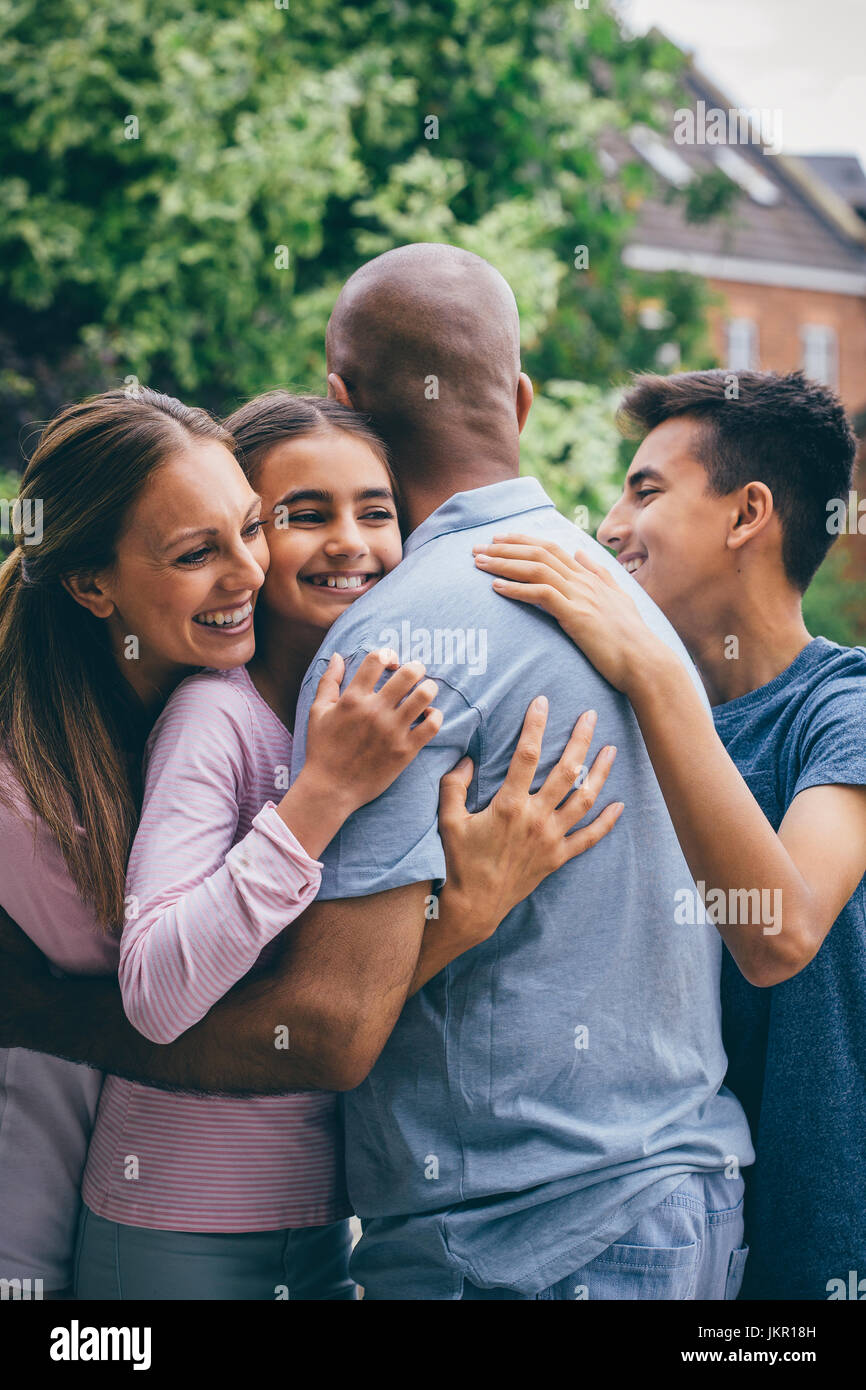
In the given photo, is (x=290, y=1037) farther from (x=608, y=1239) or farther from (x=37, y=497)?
(x=37, y=497)

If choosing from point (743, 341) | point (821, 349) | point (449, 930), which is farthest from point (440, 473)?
point (821, 349)

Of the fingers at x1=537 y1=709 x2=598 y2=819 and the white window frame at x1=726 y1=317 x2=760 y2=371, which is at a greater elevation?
the white window frame at x1=726 y1=317 x2=760 y2=371

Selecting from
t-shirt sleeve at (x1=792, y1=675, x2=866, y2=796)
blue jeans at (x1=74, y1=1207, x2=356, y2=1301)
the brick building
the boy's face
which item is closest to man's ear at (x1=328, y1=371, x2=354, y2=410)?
the boy's face

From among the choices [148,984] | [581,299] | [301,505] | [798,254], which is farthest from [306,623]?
[798,254]

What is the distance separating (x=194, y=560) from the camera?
201cm

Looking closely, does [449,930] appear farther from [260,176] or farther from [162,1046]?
[260,176]

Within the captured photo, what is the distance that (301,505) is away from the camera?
2123mm

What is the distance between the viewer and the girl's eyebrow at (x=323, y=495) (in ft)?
6.82

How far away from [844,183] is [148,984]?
34174 millimetres

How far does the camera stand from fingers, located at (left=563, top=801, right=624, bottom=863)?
1768mm

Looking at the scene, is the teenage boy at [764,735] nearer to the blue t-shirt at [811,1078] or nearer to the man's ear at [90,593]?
the blue t-shirt at [811,1078]

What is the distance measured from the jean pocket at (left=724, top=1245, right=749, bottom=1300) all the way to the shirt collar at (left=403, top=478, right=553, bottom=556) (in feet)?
4.02

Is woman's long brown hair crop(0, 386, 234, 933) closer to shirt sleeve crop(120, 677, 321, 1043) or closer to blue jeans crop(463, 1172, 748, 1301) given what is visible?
shirt sleeve crop(120, 677, 321, 1043)

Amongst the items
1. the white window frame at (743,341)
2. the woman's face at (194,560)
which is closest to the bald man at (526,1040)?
the woman's face at (194,560)
